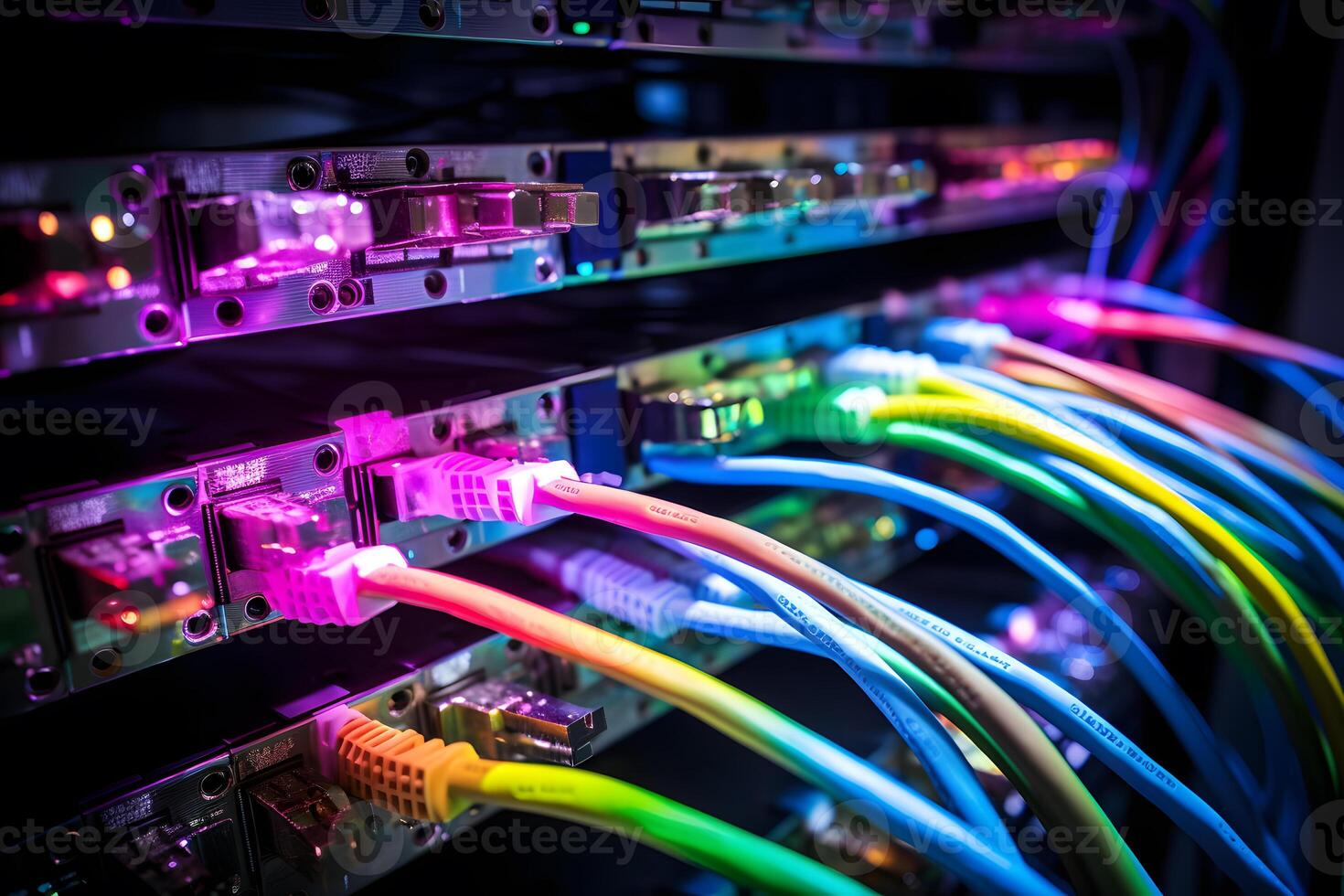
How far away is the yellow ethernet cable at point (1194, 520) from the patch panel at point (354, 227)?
186 millimetres

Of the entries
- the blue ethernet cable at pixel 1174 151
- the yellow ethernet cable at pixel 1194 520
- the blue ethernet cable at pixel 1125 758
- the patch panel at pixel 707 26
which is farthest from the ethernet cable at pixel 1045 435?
the blue ethernet cable at pixel 1174 151

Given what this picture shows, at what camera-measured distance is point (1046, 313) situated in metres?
0.94

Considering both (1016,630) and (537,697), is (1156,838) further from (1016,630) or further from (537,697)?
(537,697)

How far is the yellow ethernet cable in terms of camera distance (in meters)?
0.50

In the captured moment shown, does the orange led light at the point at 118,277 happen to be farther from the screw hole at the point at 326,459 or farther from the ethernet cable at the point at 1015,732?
the ethernet cable at the point at 1015,732

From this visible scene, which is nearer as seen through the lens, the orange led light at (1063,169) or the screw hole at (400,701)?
the screw hole at (400,701)

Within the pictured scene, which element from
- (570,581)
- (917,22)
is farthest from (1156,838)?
(917,22)

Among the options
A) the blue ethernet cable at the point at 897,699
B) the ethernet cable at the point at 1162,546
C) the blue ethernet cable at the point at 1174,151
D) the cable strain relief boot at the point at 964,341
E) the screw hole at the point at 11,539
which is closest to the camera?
the screw hole at the point at 11,539

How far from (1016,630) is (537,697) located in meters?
0.54

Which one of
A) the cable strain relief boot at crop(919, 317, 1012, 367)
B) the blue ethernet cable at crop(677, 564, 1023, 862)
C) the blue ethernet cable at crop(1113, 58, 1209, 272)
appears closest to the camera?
the blue ethernet cable at crop(677, 564, 1023, 862)

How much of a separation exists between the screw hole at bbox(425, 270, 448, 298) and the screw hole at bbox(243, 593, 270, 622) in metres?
0.17

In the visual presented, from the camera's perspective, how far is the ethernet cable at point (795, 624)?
0.41m

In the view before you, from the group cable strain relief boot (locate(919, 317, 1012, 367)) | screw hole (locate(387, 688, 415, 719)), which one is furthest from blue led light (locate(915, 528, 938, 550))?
screw hole (locate(387, 688, 415, 719))

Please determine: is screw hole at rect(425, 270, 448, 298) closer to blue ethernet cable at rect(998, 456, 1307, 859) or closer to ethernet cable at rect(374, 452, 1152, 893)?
ethernet cable at rect(374, 452, 1152, 893)
